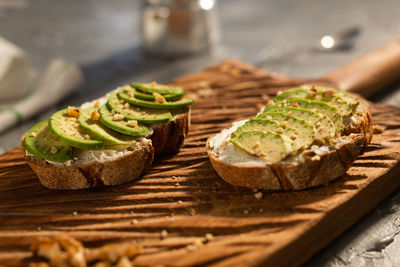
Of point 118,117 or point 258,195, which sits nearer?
point 258,195

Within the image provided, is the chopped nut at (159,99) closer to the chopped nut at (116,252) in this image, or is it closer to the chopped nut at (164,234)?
the chopped nut at (164,234)

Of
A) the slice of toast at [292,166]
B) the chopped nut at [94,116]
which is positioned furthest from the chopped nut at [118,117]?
the slice of toast at [292,166]

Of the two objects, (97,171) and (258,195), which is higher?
(97,171)

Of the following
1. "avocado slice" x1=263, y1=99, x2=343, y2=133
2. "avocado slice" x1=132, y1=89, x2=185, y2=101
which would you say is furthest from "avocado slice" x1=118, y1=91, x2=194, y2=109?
"avocado slice" x1=263, y1=99, x2=343, y2=133

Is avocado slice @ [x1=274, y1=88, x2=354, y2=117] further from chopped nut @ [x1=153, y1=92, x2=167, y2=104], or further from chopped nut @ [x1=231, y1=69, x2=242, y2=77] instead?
chopped nut @ [x1=231, y1=69, x2=242, y2=77]

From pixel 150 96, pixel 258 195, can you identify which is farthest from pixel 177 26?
pixel 258 195

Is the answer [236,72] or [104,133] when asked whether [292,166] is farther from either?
[236,72]

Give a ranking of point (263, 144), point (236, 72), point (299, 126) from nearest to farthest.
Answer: point (263, 144) → point (299, 126) → point (236, 72)
